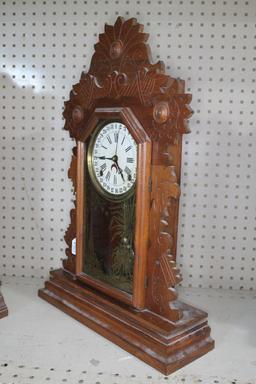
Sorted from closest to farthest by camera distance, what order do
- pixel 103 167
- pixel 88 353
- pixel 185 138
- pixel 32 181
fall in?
pixel 88 353, pixel 103 167, pixel 185 138, pixel 32 181

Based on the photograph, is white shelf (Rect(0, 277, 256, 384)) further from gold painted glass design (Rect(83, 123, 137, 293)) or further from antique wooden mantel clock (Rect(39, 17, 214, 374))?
gold painted glass design (Rect(83, 123, 137, 293))

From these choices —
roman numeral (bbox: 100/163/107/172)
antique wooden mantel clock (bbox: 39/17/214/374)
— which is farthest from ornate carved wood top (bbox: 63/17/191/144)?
roman numeral (bbox: 100/163/107/172)

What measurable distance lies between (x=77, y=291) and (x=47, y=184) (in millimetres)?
389

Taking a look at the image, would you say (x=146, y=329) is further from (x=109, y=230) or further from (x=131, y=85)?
(x=131, y=85)

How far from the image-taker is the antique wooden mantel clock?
87cm

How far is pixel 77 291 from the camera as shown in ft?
3.56

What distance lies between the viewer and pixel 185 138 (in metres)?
1.19

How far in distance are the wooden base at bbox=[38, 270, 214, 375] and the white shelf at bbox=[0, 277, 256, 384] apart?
18 millimetres

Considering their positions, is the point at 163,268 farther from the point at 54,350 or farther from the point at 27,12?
the point at 27,12

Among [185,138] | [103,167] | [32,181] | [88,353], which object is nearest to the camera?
[88,353]

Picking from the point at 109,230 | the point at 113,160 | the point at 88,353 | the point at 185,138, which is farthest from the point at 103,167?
the point at 88,353

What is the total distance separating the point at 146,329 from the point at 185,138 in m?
0.58

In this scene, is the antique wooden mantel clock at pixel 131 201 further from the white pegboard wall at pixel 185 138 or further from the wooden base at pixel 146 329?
the white pegboard wall at pixel 185 138

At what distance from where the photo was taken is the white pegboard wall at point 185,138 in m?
1.15
